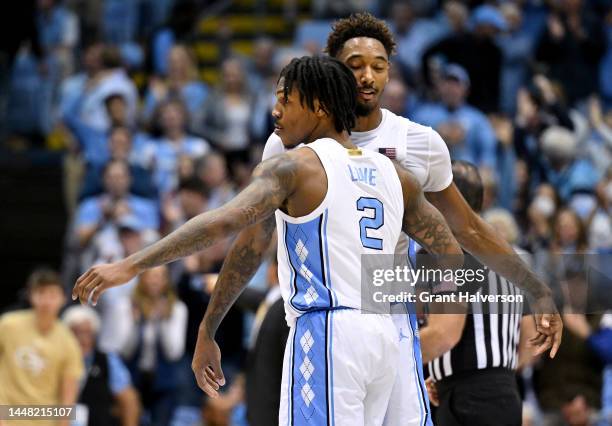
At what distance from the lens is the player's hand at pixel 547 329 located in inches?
226

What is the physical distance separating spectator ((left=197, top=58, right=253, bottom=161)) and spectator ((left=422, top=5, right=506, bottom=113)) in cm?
208

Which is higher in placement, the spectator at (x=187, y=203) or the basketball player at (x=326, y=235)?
the spectator at (x=187, y=203)

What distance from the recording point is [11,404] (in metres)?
9.77

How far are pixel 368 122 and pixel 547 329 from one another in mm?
1327

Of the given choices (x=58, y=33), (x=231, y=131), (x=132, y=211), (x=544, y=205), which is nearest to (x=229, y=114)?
(x=231, y=131)

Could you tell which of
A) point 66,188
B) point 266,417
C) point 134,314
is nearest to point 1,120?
point 66,188

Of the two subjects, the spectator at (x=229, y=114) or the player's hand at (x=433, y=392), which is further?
the spectator at (x=229, y=114)

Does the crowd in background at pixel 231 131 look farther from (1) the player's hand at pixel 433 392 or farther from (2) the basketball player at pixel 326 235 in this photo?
(2) the basketball player at pixel 326 235

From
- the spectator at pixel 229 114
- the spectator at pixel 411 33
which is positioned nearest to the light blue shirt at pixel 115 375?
the spectator at pixel 229 114

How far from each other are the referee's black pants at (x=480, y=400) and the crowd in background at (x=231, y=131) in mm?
2196

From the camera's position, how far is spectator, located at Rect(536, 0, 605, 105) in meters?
14.5

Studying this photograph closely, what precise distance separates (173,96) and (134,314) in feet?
11.5

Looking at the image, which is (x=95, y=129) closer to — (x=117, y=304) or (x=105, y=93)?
(x=105, y=93)

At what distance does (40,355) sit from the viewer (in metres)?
10.1
